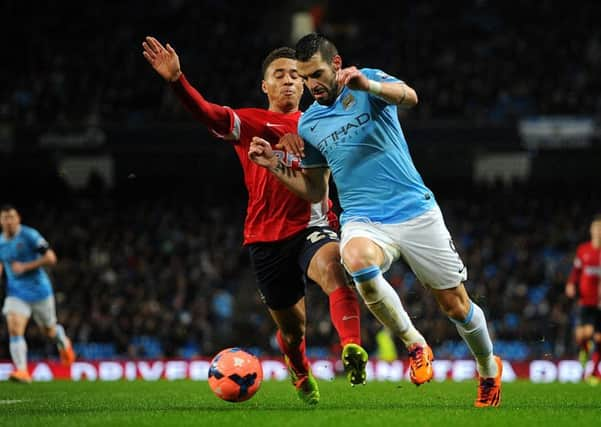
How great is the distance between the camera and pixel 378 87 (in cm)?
661

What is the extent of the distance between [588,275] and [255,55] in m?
15.4

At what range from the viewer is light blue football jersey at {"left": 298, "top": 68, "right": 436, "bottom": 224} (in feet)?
23.0

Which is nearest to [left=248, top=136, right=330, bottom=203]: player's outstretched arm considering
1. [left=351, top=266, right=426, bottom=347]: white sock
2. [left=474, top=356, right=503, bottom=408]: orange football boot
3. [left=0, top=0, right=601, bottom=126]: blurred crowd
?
[left=351, top=266, right=426, bottom=347]: white sock

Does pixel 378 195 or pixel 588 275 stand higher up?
pixel 378 195

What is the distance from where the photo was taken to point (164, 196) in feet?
94.9

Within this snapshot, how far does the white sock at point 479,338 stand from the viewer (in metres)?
7.18

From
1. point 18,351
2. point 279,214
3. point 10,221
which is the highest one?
point 279,214

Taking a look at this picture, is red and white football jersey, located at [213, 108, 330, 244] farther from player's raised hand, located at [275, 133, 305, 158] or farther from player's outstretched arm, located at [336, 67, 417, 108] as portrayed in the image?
player's outstretched arm, located at [336, 67, 417, 108]

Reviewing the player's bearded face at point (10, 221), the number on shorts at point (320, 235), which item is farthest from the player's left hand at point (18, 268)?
the number on shorts at point (320, 235)

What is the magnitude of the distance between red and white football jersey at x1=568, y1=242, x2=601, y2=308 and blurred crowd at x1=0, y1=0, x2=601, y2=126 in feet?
35.9

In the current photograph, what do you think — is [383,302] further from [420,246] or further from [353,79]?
[353,79]

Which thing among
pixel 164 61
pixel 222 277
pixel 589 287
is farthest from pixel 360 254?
pixel 222 277

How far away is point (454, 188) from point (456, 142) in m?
2.31

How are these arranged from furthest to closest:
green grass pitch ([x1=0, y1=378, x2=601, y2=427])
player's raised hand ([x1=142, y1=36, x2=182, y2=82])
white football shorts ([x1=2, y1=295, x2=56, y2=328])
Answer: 1. white football shorts ([x1=2, y1=295, x2=56, y2=328])
2. player's raised hand ([x1=142, y1=36, x2=182, y2=82])
3. green grass pitch ([x1=0, y1=378, x2=601, y2=427])
